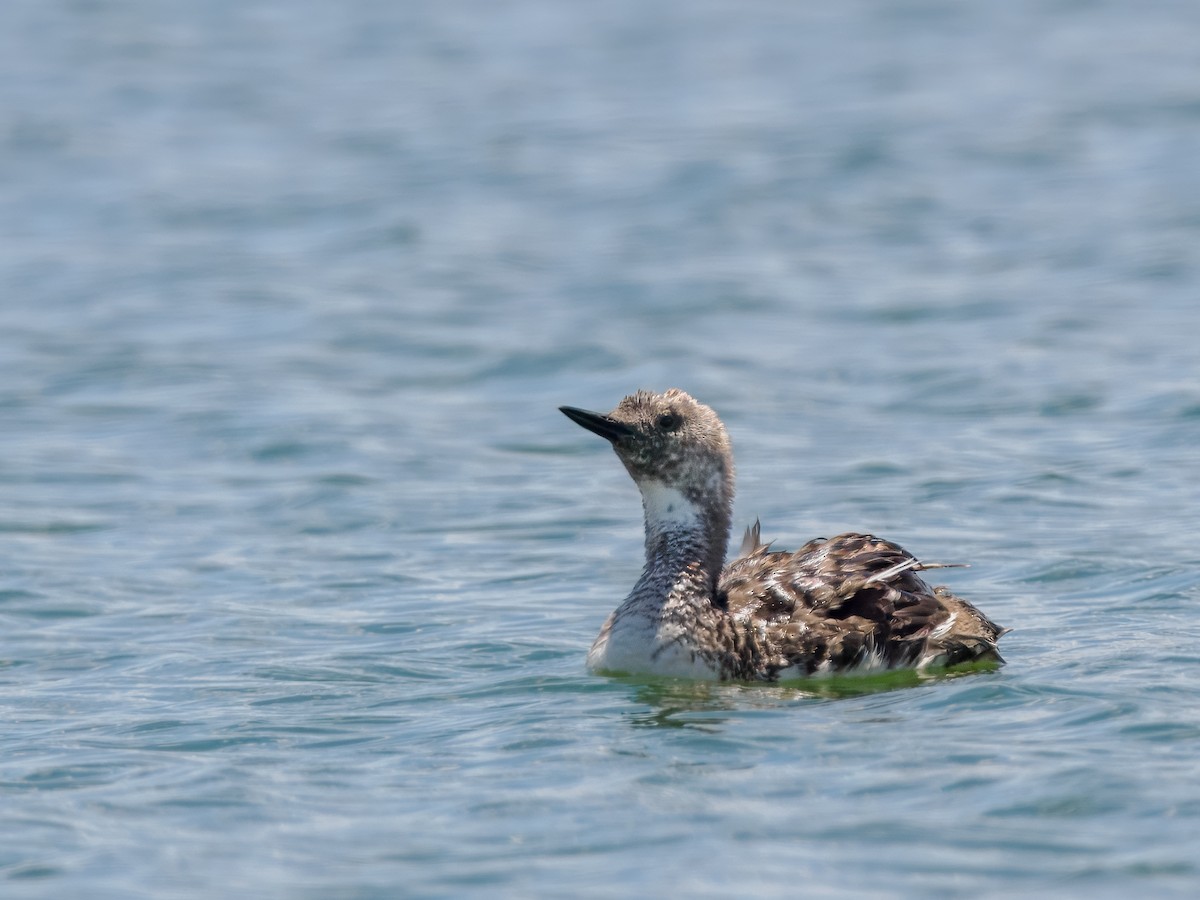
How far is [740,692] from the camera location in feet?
32.9

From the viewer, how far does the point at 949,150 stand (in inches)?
1006

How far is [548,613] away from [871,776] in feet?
12.7

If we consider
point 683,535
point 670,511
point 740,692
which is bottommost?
point 740,692

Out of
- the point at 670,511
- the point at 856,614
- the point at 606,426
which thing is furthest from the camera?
the point at 670,511

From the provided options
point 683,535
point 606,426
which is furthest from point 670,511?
point 606,426

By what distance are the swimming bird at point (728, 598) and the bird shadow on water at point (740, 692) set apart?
58 mm

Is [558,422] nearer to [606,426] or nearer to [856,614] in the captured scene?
[606,426]

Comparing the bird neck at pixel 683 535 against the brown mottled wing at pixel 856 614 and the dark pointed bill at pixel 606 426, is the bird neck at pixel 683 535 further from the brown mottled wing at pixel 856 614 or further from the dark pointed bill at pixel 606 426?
the dark pointed bill at pixel 606 426

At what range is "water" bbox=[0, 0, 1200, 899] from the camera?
8297 mm

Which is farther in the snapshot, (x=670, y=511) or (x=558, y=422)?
(x=558, y=422)

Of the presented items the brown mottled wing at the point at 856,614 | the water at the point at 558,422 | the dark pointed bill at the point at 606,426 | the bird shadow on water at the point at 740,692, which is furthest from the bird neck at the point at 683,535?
the water at the point at 558,422

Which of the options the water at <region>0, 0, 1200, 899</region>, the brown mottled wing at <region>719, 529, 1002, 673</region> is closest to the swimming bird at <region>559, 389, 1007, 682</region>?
the brown mottled wing at <region>719, 529, 1002, 673</region>

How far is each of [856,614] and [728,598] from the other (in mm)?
687

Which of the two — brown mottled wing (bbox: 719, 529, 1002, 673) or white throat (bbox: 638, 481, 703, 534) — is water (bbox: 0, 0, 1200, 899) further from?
white throat (bbox: 638, 481, 703, 534)
